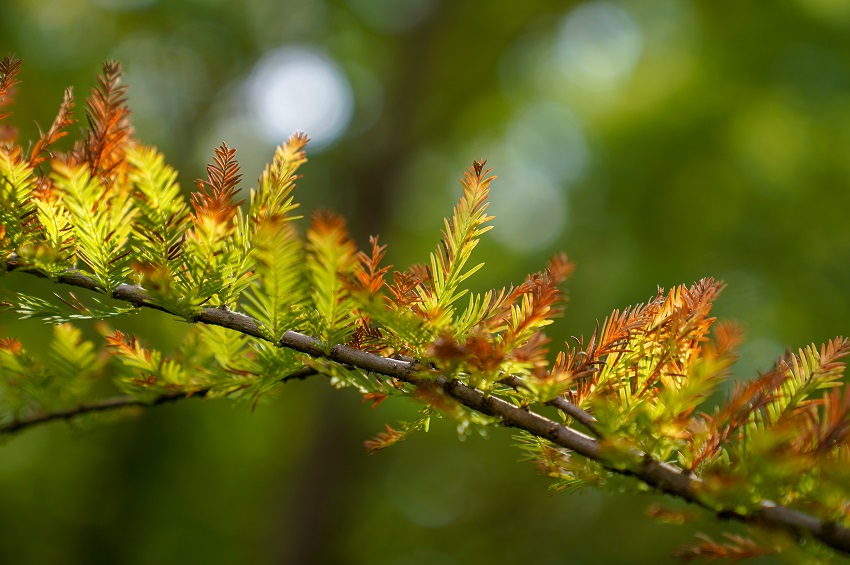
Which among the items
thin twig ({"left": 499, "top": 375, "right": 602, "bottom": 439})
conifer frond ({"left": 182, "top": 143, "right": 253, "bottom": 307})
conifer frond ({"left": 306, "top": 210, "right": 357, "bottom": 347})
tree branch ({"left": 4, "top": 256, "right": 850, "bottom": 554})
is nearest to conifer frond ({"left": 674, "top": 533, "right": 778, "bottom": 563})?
tree branch ({"left": 4, "top": 256, "right": 850, "bottom": 554})

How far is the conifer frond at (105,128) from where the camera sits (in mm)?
705

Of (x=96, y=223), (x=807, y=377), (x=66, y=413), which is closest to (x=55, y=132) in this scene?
(x=96, y=223)

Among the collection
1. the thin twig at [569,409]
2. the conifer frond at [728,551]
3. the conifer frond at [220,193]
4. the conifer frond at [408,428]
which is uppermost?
the conifer frond at [220,193]

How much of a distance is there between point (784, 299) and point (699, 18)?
2.40 metres

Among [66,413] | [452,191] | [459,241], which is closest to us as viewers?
[459,241]

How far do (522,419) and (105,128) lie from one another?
0.55m

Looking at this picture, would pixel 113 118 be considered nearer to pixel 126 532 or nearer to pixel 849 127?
pixel 849 127

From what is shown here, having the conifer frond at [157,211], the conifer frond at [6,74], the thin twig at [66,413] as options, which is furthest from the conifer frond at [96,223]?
the thin twig at [66,413]

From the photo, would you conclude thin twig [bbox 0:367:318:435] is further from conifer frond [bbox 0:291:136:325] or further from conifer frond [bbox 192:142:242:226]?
conifer frond [bbox 192:142:242:226]

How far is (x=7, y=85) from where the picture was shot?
647mm

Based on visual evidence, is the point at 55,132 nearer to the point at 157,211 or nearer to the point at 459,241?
the point at 157,211

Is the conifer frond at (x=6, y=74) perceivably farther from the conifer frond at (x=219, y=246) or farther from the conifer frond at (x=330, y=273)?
the conifer frond at (x=330, y=273)

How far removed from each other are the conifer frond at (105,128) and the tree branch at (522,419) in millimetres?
141

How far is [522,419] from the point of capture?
1.93 ft
